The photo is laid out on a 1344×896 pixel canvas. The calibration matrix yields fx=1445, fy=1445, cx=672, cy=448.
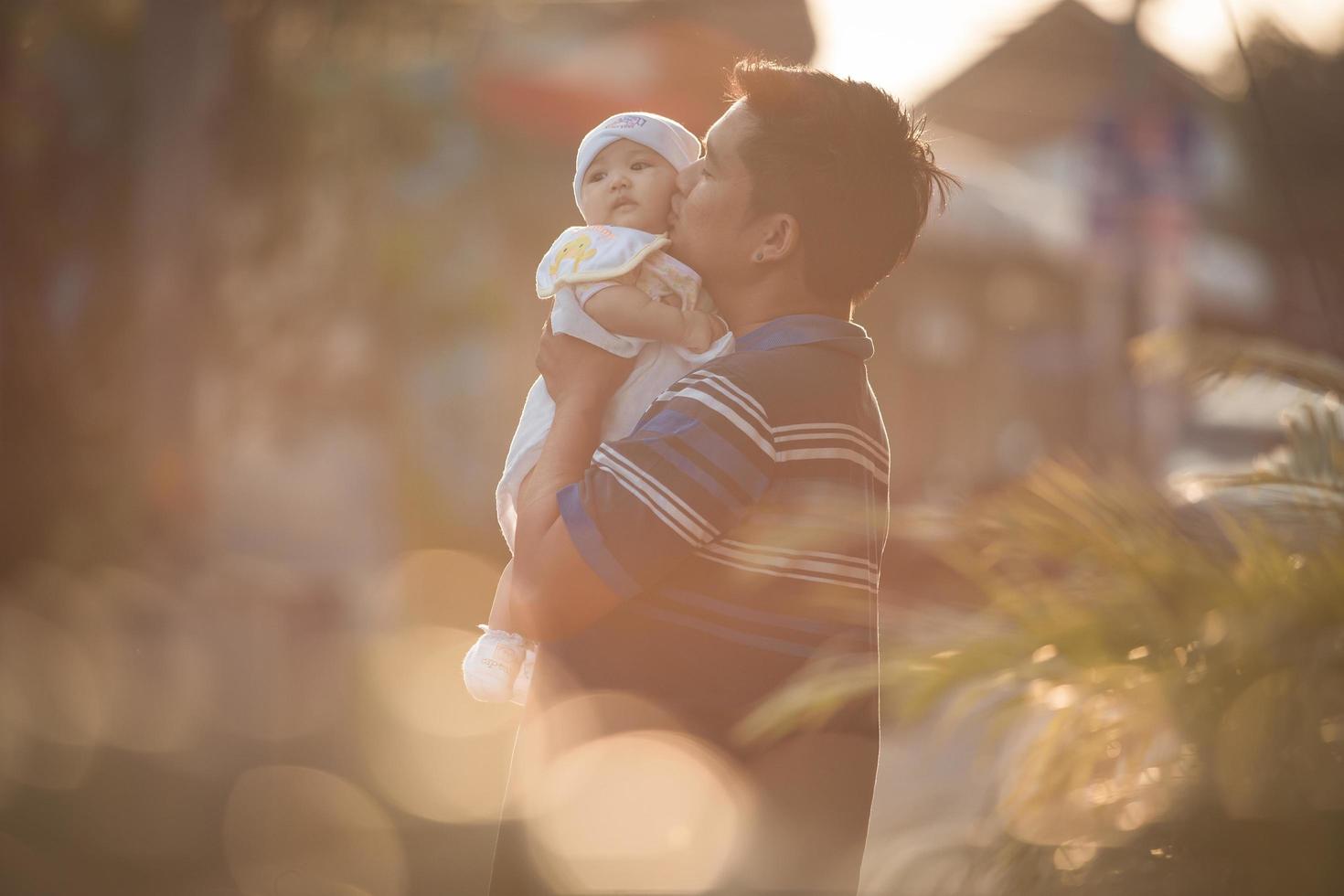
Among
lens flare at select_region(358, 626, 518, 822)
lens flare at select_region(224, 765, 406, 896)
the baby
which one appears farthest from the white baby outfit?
lens flare at select_region(358, 626, 518, 822)

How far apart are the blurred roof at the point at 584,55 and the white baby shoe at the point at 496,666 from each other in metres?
7.01

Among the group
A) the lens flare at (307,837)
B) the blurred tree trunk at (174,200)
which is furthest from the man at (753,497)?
the blurred tree trunk at (174,200)

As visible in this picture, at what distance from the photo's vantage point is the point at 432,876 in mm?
5809

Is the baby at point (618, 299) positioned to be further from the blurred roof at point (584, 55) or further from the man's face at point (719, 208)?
the blurred roof at point (584, 55)

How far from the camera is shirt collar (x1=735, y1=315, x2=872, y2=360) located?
1.77 metres

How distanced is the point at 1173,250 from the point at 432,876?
10.8m

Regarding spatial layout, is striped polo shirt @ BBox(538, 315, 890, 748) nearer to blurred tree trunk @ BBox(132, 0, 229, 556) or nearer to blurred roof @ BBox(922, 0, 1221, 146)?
blurred tree trunk @ BBox(132, 0, 229, 556)

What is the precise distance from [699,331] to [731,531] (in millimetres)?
258

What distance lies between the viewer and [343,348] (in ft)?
42.0

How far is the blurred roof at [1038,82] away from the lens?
695 inches

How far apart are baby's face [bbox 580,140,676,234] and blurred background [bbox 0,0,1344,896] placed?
15 centimetres

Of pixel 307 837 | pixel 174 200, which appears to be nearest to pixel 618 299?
pixel 307 837

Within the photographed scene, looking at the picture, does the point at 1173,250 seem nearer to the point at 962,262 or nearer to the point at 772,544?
the point at 962,262

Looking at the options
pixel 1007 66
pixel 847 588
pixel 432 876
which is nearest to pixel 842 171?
pixel 847 588
